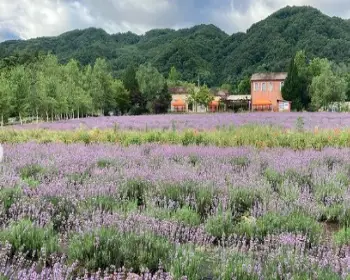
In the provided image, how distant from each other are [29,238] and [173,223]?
3.64 feet

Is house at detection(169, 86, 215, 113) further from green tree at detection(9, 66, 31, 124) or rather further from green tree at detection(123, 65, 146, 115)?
green tree at detection(9, 66, 31, 124)

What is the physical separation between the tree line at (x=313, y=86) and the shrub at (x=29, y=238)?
52.6 metres

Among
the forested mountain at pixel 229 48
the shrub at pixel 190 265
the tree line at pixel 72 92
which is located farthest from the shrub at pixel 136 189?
the forested mountain at pixel 229 48

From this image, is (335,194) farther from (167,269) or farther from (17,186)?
(17,186)

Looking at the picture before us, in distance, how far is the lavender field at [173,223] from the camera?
2629 mm

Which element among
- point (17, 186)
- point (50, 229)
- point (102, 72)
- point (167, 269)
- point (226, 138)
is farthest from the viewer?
point (102, 72)

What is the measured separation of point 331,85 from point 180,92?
4214cm

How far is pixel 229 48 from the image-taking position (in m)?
124

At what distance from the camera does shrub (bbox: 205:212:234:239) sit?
3510 millimetres

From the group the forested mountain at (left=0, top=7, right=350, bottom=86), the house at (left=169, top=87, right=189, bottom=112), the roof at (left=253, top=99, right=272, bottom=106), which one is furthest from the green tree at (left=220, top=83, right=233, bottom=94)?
the roof at (left=253, top=99, right=272, bottom=106)

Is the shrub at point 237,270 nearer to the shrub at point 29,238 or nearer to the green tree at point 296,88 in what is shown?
the shrub at point 29,238

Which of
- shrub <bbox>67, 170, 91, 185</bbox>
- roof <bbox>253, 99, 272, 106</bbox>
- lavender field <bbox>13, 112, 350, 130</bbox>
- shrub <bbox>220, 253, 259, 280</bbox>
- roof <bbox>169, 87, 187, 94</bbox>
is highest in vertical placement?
roof <bbox>169, 87, 187, 94</bbox>

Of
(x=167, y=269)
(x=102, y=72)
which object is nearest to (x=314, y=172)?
(x=167, y=269)

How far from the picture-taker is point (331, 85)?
171ft
